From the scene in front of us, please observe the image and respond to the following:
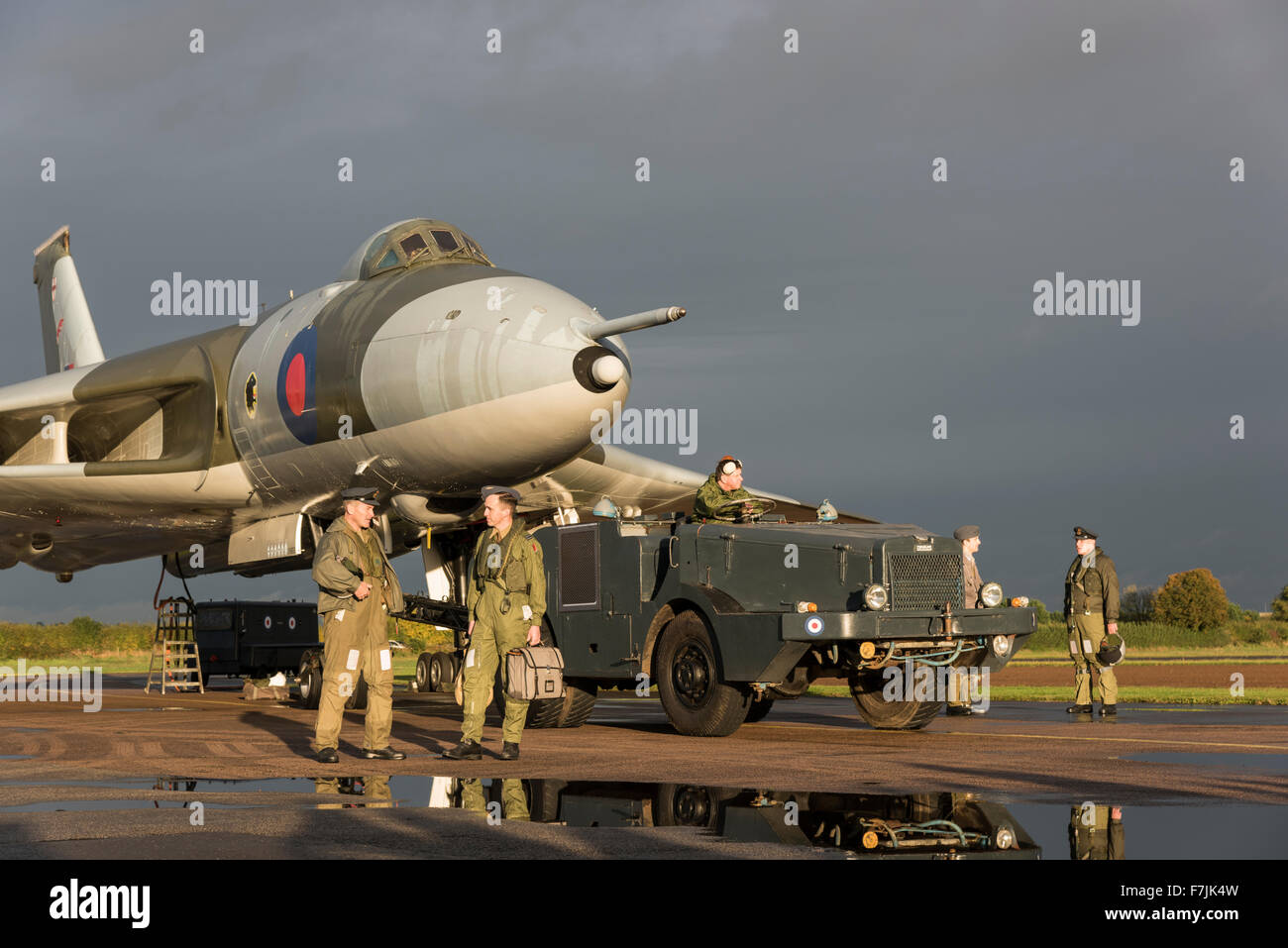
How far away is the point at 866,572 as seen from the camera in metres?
11.9

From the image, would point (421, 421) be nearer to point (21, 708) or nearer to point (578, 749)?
point (578, 749)

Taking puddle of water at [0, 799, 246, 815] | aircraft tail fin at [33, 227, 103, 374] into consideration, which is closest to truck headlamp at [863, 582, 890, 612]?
puddle of water at [0, 799, 246, 815]

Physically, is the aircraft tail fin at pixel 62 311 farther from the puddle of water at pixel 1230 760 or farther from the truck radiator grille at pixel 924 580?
the puddle of water at pixel 1230 760

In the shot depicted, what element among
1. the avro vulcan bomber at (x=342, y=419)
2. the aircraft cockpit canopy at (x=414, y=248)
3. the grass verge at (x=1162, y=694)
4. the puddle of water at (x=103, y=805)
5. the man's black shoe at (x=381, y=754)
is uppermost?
the aircraft cockpit canopy at (x=414, y=248)

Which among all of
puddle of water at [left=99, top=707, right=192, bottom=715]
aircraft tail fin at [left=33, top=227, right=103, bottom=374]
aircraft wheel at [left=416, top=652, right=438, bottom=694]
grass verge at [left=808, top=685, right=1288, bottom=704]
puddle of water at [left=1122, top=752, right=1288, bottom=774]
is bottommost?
grass verge at [left=808, top=685, right=1288, bottom=704]

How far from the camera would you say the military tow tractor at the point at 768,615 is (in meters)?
11.5

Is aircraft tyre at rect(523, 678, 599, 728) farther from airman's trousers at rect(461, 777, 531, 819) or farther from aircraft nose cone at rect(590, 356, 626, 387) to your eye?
airman's trousers at rect(461, 777, 531, 819)

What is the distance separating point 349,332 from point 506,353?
251cm

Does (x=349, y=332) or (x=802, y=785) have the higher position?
(x=349, y=332)

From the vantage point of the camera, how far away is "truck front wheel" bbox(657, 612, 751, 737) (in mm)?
11914

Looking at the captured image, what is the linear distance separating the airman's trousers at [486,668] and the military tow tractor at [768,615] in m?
2.15

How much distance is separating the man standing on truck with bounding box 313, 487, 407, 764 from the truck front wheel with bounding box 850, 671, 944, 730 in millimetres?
4579

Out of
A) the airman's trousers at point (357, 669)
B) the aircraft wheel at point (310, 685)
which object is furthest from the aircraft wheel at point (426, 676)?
the airman's trousers at point (357, 669)
